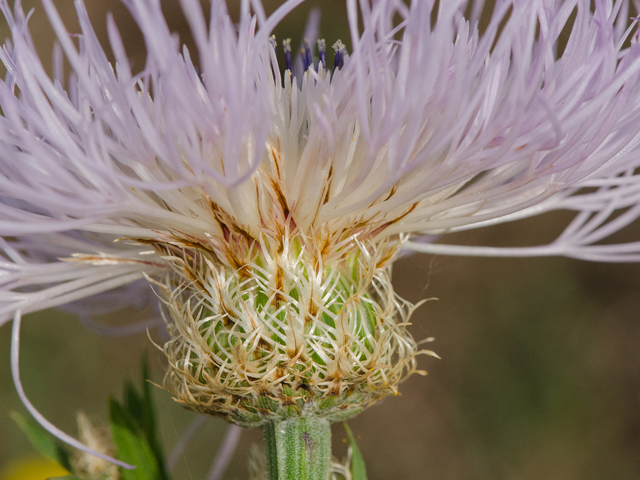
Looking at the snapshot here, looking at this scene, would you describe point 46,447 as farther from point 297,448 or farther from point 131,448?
point 297,448

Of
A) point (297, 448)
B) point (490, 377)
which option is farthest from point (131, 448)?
point (490, 377)

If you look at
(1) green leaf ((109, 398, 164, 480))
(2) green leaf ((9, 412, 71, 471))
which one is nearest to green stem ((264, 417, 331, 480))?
(1) green leaf ((109, 398, 164, 480))

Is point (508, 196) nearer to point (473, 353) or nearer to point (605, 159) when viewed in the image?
point (605, 159)

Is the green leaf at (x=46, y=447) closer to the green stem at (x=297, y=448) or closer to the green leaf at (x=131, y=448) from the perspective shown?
the green leaf at (x=131, y=448)

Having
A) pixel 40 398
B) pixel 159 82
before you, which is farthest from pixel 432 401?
pixel 159 82

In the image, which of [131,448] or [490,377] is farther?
[490,377]

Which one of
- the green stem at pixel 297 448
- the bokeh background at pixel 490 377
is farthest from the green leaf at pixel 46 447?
the bokeh background at pixel 490 377
